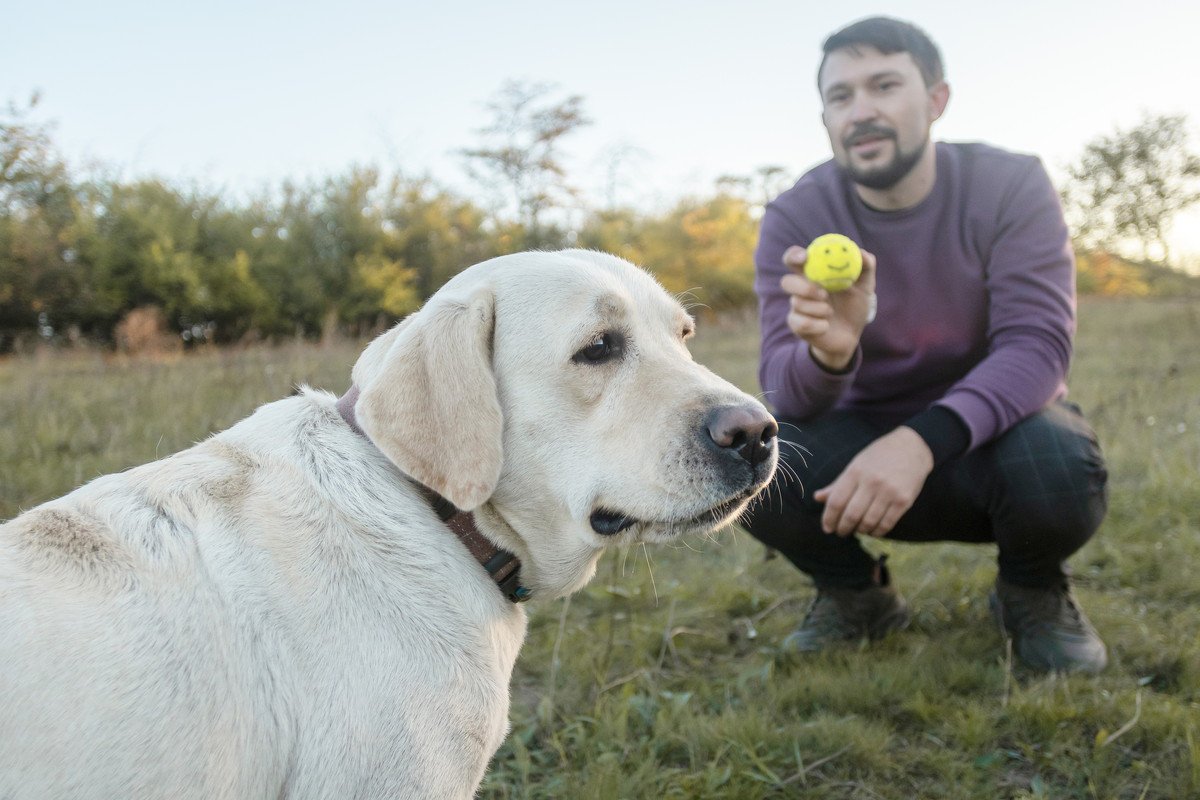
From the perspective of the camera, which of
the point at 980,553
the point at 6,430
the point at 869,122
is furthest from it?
the point at 6,430

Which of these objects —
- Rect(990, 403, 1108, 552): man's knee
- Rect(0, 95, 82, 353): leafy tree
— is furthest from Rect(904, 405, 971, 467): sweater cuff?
Rect(0, 95, 82, 353): leafy tree

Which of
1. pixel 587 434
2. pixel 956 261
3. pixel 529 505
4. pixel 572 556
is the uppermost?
pixel 956 261

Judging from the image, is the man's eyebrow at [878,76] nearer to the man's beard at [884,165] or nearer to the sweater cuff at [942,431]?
the man's beard at [884,165]

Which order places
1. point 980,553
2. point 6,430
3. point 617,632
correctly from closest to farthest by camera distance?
point 617,632 → point 980,553 → point 6,430

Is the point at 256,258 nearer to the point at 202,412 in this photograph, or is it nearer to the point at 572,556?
the point at 202,412

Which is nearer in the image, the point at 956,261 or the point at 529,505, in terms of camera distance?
the point at 529,505

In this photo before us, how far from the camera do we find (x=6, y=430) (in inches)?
217

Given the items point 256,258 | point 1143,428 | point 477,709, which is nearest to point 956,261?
point 477,709

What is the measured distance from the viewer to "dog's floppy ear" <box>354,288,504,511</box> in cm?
193

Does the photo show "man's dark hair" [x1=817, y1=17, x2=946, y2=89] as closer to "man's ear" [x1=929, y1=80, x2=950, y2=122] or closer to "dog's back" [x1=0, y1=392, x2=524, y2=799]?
"man's ear" [x1=929, y1=80, x2=950, y2=122]

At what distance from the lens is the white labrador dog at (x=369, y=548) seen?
5.33 ft

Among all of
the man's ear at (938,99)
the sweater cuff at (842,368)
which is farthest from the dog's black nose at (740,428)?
the man's ear at (938,99)

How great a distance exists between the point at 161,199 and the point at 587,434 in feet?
62.7

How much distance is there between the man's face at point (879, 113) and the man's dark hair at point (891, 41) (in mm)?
28
